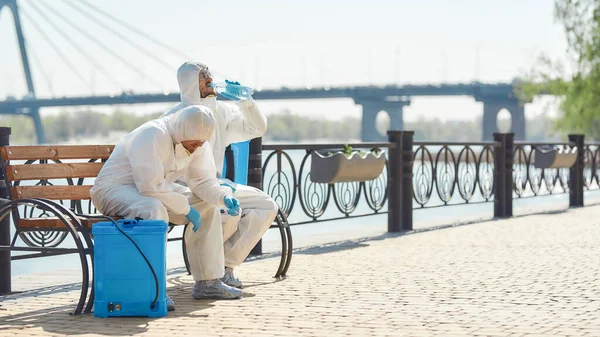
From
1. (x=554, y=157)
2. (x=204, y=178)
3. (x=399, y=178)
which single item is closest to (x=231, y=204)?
(x=204, y=178)

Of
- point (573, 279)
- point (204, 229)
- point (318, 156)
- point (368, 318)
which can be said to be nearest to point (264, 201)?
point (204, 229)

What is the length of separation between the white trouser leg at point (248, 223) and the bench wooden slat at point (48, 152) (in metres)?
0.87

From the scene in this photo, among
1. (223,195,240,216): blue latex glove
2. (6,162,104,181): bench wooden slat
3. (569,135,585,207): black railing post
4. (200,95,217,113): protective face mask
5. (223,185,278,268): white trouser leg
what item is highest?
(200,95,217,113): protective face mask

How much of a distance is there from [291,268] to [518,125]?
54.3 metres

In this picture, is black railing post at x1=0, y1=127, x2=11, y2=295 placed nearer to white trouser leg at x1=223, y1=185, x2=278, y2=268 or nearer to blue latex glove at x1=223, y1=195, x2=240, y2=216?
white trouser leg at x1=223, y1=185, x2=278, y2=268

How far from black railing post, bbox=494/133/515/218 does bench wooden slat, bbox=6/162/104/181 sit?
7.65 meters

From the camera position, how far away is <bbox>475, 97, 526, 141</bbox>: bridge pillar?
2296 inches

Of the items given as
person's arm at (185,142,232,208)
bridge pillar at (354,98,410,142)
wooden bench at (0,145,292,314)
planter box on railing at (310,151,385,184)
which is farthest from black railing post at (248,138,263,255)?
bridge pillar at (354,98,410,142)

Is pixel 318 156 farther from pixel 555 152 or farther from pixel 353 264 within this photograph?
pixel 555 152

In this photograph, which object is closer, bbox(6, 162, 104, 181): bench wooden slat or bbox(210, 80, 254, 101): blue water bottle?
bbox(6, 162, 104, 181): bench wooden slat

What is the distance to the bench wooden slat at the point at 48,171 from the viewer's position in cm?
559

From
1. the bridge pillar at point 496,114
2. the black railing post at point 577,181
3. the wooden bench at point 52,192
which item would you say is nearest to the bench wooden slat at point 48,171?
the wooden bench at point 52,192

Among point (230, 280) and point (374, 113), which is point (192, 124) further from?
point (374, 113)

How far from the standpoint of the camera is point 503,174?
12.7 metres
